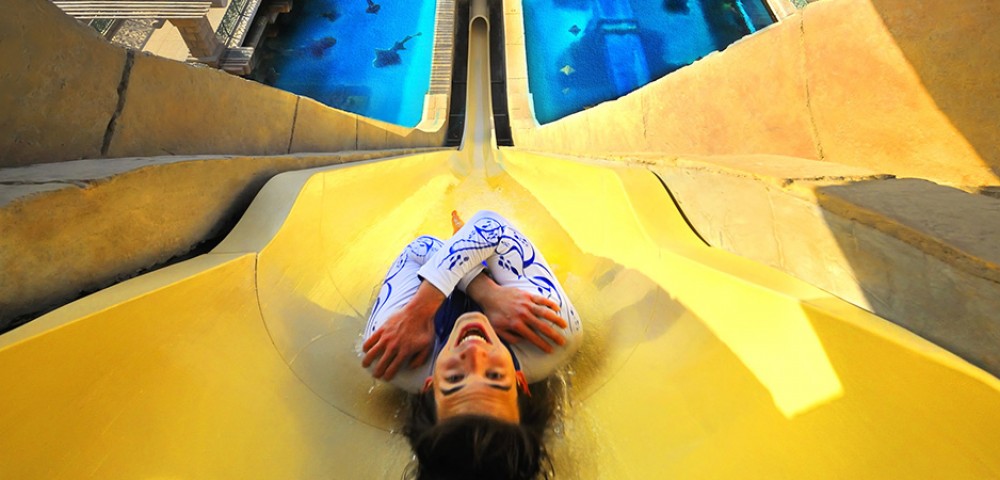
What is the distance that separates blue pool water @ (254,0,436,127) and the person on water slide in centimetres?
501

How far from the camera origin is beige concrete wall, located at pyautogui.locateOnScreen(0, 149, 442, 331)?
77 centimetres

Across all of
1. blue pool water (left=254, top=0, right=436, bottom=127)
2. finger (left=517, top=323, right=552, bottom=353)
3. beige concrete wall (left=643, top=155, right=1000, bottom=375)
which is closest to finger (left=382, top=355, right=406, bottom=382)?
finger (left=517, top=323, right=552, bottom=353)

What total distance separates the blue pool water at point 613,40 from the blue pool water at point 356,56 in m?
1.89

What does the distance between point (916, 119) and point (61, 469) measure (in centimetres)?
269

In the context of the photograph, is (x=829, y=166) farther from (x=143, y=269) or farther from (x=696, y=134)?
(x=143, y=269)

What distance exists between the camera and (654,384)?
1129 millimetres

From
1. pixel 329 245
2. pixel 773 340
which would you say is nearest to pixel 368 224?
pixel 329 245

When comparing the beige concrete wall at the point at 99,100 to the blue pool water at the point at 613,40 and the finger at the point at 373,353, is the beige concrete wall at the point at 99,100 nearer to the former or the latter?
the finger at the point at 373,353

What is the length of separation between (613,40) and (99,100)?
A: 23.8ft

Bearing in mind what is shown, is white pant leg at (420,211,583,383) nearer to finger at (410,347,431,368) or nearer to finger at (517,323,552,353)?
finger at (517,323,552,353)

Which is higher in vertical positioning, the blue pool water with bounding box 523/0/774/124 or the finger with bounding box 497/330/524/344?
the blue pool water with bounding box 523/0/774/124

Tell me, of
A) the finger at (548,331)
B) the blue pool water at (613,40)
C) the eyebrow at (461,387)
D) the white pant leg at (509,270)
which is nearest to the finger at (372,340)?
the white pant leg at (509,270)

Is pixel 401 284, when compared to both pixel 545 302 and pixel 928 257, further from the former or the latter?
pixel 928 257

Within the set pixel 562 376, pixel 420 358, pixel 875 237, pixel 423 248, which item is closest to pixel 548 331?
pixel 562 376
